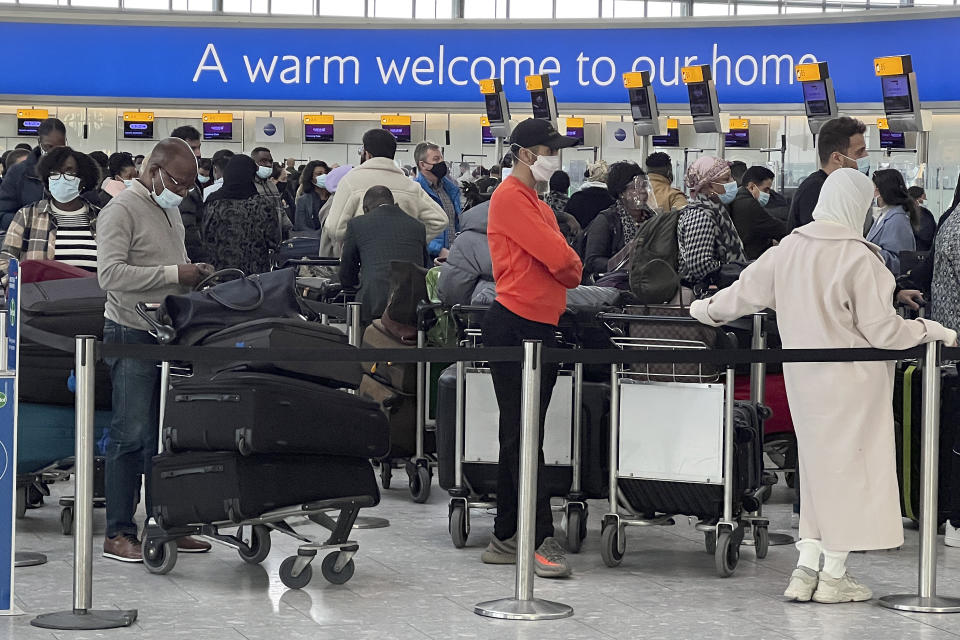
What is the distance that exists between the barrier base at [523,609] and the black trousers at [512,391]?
0.67 m

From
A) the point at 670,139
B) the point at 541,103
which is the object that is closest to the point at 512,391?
the point at 541,103

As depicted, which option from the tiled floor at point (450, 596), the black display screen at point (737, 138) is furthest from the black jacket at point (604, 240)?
the black display screen at point (737, 138)

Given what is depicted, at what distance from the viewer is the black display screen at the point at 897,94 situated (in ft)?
42.9

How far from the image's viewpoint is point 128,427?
560 centimetres

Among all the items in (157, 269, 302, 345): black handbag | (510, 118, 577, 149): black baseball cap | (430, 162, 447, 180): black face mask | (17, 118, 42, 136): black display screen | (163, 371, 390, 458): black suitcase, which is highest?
(17, 118, 42, 136): black display screen

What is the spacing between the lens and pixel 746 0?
88.9ft

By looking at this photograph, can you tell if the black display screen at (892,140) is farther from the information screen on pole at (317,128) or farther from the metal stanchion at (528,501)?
the metal stanchion at (528,501)

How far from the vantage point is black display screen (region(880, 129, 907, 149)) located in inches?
632

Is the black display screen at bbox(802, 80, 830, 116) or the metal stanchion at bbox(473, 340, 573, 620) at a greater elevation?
the black display screen at bbox(802, 80, 830, 116)

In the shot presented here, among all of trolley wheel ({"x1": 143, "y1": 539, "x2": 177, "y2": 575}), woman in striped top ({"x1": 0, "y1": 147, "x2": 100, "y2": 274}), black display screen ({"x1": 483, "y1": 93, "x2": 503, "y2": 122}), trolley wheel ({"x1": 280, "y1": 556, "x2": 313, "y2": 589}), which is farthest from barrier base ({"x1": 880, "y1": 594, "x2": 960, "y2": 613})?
black display screen ({"x1": 483, "y1": 93, "x2": 503, "y2": 122})

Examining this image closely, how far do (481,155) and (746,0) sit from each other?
22.3ft

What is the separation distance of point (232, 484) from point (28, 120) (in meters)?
19.9

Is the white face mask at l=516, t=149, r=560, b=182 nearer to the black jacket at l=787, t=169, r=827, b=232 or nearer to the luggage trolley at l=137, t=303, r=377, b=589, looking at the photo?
the luggage trolley at l=137, t=303, r=377, b=589

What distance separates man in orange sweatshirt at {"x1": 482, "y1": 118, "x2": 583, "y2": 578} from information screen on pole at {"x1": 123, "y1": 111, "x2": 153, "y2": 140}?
1946 cm
